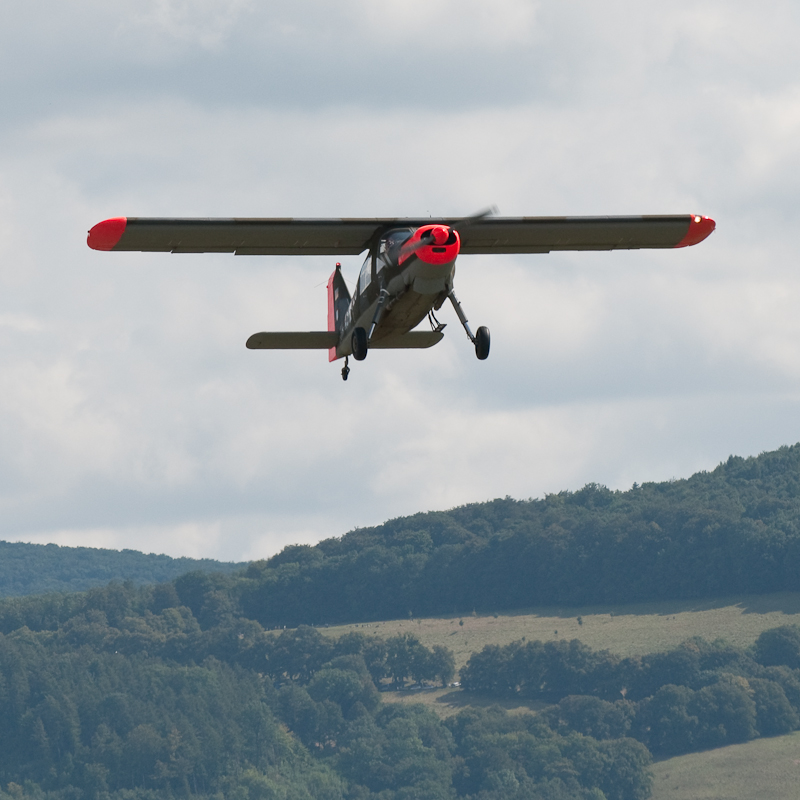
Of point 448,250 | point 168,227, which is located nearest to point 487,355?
point 448,250

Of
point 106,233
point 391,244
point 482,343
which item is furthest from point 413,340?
point 106,233

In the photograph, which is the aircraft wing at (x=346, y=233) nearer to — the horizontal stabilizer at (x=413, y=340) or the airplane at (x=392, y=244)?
the airplane at (x=392, y=244)

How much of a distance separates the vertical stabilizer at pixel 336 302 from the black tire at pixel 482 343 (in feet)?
29.3

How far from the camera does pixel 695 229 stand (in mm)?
47094

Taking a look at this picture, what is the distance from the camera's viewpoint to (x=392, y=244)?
40406 millimetres

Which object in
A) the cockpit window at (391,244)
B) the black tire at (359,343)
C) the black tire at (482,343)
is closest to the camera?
the black tire at (482,343)

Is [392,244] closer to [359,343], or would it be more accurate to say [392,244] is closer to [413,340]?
[359,343]

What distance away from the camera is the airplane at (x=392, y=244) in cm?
3925

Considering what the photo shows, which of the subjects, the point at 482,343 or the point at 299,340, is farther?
the point at 299,340

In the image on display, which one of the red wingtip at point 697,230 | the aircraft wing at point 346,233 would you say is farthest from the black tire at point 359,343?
the red wingtip at point 697,230

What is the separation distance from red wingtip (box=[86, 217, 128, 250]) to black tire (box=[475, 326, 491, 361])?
32.5 ft

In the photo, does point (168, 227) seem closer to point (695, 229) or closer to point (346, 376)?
point (346, 376)

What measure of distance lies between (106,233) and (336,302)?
10.0m

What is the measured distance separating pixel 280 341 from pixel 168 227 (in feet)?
22.6
